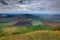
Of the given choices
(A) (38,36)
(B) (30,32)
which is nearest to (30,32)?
(B) (30,32)

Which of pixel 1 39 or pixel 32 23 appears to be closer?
pixel 1 39

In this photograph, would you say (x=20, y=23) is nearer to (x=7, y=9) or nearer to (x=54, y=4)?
(x=7, y=9)

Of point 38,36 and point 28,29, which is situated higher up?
point 28,29

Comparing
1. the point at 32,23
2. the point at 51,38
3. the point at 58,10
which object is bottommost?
the point at 51,38

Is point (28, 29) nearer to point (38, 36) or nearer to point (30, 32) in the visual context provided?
point (30, 32)

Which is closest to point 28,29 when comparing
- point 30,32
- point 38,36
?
point 30,32

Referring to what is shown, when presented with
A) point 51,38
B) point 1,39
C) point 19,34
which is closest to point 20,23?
point 19,34

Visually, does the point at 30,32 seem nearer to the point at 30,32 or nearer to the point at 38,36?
the point at 30,32

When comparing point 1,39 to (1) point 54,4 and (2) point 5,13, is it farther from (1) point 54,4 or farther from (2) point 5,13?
(1) point 54,4

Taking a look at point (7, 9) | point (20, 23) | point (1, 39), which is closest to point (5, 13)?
point (7, 9)

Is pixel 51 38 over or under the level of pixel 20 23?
under
